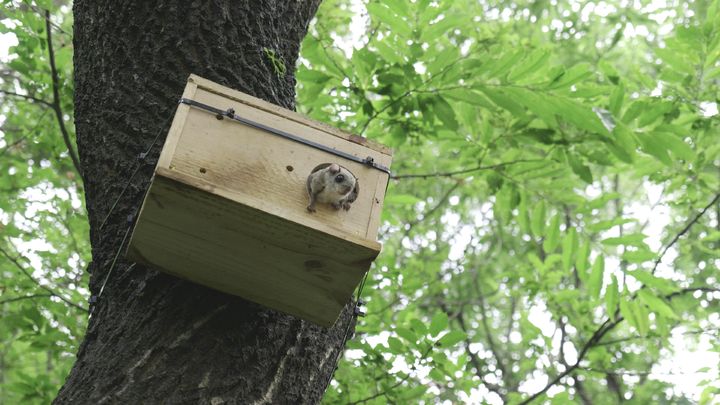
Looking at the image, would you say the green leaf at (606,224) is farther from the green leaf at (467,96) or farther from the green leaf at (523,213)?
the green leaf at (467,96)

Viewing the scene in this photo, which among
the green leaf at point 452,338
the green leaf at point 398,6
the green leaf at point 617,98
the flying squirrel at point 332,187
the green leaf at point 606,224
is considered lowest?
the flying squirrel at point 332,187

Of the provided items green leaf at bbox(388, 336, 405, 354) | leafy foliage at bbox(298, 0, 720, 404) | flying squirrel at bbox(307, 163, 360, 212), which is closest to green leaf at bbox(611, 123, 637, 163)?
leafy foliage at bbox(298, 0, 720, 404)

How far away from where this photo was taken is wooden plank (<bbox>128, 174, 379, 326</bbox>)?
4.32ft

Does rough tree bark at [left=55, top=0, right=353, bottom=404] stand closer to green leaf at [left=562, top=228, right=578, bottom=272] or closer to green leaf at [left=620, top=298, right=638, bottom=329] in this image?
green leaf at [left=562, top=228, right=578, bottom=272]

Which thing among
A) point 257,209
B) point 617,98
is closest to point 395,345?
point 617,98

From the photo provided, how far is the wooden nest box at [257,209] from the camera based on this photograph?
4.32 ft

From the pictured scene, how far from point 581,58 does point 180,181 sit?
4791mm

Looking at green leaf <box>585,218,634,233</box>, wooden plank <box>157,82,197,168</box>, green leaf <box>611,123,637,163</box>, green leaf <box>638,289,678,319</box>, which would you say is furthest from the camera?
green leaf <box>638,289,678,319</box>

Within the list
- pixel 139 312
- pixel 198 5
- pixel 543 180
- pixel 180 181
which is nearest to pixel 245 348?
pixel 139 312

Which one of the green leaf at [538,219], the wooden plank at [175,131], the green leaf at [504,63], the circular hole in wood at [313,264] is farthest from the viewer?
the green leaf at [538,219]

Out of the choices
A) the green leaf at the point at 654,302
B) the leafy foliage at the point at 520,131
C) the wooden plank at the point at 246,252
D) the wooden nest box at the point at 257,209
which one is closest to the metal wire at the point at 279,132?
the wooden nest box at the point at 257,209

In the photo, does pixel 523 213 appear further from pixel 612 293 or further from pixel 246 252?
pixel 246 252

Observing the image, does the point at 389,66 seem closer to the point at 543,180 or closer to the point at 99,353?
the point at 543,180

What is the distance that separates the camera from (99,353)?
1.44 metres
